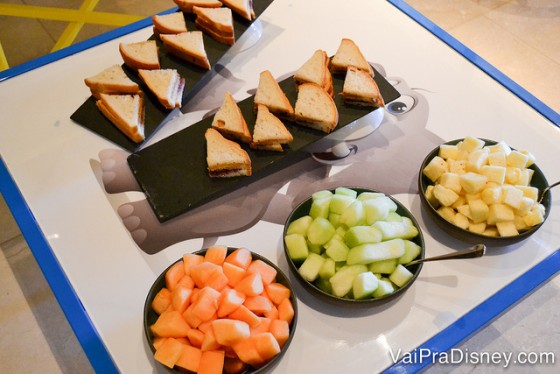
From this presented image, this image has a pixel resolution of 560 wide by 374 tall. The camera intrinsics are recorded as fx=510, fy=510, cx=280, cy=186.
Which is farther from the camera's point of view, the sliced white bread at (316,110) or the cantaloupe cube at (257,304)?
the sliced white bread at (316,110)

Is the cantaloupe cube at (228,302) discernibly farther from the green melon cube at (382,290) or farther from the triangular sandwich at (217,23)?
the triangular sandwich at (217,23)

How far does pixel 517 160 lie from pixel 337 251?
566mm

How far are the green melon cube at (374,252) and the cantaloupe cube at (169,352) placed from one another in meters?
0.42

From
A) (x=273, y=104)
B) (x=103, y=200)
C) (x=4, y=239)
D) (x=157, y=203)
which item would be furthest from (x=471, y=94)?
(x=4, y=239)

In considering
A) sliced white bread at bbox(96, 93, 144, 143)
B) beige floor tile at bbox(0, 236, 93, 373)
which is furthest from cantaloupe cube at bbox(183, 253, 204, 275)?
beige floor tile at bbox(0, 236, 93, 373)

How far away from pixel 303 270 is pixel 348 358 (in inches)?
9.0

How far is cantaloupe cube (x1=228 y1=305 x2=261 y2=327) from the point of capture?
42.7 inches

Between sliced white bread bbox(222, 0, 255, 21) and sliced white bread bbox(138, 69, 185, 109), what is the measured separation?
353 millimetres

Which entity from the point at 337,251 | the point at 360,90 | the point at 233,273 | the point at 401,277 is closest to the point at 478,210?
the point at 401,277

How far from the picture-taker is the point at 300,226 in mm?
1262

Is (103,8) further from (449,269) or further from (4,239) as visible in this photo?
(449,269)

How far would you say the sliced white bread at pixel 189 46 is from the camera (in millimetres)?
1704

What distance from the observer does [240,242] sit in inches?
54.4

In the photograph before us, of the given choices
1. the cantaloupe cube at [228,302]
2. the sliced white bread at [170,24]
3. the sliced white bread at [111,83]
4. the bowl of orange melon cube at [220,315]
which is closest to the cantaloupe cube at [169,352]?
the bowl of orange melon cube at [220,315]
